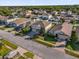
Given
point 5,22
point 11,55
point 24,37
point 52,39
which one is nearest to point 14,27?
point 5,22

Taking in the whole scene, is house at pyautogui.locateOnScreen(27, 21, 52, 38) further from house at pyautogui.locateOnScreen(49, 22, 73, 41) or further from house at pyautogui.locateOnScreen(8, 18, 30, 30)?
house at pyautogui.locateOnScreen(8, 18, 30, 30)

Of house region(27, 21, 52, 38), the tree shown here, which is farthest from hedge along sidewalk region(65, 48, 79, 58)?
house region(27, 21, 52, 38)

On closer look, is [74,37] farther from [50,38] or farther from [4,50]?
[4,50]

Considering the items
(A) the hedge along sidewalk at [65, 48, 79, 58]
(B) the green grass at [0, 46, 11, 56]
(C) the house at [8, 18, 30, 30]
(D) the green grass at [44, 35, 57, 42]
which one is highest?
(A) the hedge along sidewalk at [65, 48, 79, 58]

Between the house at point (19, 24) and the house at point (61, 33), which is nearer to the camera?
the house at point (61, 33)

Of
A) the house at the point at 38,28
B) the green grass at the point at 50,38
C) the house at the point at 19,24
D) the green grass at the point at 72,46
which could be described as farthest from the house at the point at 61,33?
the house at the point at 19,24

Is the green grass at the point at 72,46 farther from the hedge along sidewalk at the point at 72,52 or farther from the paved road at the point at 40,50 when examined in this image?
the paved road at the point at 40,50

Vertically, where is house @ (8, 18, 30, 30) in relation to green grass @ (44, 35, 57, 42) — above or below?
below

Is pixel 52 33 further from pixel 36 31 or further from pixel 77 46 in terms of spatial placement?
pixel 77 46

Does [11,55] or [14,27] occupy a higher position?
[11,55]

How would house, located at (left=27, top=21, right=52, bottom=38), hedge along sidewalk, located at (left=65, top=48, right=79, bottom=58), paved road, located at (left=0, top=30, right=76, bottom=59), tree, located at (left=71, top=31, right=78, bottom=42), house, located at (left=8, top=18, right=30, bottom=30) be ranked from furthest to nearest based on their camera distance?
1. house, located at (left=8, top=18, right=30, bottom=30)
2. house, located at (left=27, top=21, right=52, bottom=38)
3. tree, located at (left=71, top=31, right=78, bottom=42)
4. hedge along sidewalk, located at (left=65, top=48, right=79, bottom=58)
5. paved road, located at (left=0, top=30, right=76, bottom=59)

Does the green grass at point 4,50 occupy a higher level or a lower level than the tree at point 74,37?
lower
